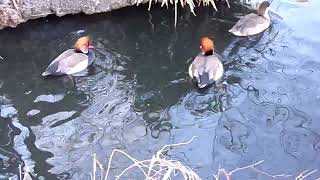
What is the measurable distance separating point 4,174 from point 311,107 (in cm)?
330

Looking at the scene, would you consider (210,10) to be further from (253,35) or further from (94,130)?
(94,130)

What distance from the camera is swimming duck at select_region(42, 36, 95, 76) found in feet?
21.0

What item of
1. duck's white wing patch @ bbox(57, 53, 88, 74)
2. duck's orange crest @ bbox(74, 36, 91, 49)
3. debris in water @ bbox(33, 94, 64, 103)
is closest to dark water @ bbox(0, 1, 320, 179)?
debris in water @ bbox(33, 94, 64, 103)

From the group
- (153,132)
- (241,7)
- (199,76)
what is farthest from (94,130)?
(241,7)

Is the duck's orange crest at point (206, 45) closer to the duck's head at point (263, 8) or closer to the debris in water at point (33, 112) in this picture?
the duck's head at point (263, 8)

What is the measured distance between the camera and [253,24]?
7219 mm

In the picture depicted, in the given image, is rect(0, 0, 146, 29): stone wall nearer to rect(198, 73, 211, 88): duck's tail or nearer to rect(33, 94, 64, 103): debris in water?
rect(33, 94, 64, 103): debris in water

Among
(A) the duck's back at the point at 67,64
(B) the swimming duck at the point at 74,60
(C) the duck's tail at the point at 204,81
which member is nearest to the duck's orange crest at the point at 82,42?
(B) the swimming duck at the point at 74,60

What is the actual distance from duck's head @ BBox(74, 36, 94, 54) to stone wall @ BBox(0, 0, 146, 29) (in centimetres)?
102

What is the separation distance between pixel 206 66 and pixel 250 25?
1283 mm

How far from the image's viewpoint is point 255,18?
7297mm

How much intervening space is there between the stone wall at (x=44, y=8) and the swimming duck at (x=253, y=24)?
5.26ft

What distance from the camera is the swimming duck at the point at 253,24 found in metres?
7.22

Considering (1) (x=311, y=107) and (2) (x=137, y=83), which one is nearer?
(1) (x=311, y=107)
